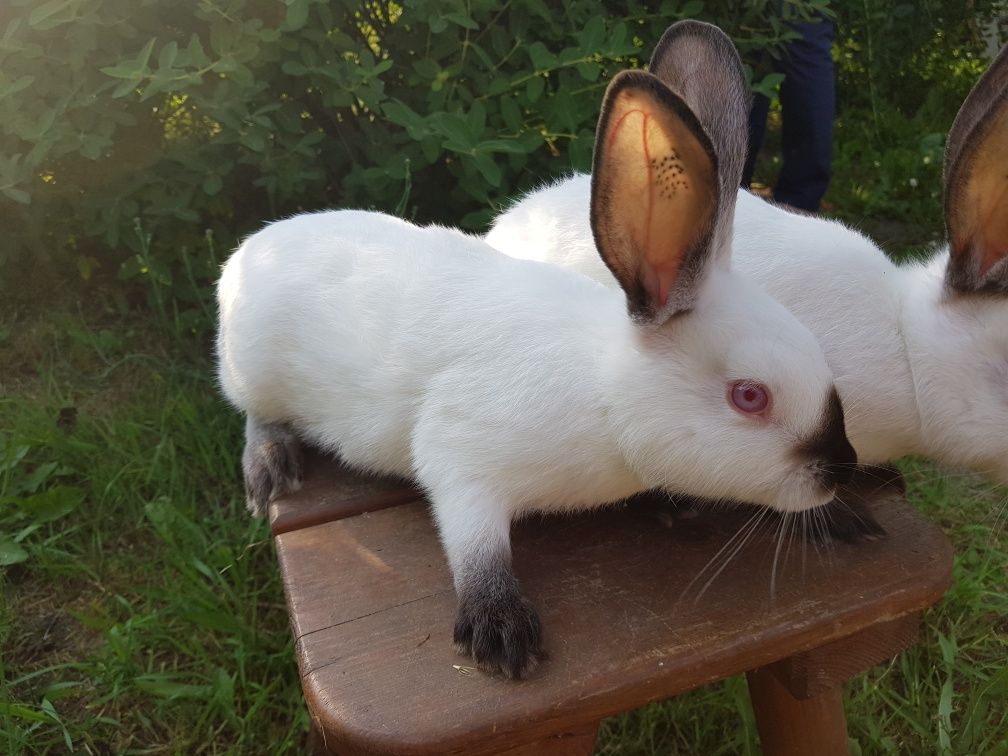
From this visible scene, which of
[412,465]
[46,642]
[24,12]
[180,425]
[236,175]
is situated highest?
[24,12]

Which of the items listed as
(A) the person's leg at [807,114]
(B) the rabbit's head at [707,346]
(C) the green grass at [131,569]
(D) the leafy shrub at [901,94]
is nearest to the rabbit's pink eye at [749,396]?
(B) the rabbit's head at [707,346]

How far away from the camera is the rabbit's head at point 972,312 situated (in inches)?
65.7

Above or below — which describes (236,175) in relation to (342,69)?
below

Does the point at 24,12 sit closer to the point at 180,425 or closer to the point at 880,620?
the point at 180,425

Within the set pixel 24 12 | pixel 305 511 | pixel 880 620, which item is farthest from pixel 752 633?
pixel 24 12

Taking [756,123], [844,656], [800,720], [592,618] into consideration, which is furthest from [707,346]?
[756,123]

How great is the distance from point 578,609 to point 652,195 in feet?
2.36

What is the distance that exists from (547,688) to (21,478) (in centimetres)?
212

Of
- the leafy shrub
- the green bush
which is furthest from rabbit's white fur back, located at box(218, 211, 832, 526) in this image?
the leafy shrub

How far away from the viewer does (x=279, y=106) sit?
3004 millimetres

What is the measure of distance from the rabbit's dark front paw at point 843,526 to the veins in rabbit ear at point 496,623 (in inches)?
24.4

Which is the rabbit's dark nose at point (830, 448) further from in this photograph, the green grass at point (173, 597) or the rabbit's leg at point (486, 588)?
the green grass at point (173, 597)

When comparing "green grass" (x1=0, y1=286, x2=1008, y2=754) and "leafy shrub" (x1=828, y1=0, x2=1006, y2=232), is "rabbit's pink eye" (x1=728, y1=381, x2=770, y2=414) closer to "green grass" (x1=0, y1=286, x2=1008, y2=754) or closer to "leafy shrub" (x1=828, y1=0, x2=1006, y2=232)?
"green grass" (x1=0, y1=286, x2=1008, y2=754)

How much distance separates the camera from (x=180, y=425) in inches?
122
